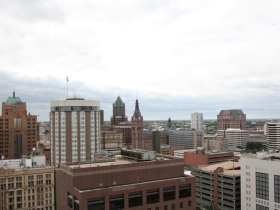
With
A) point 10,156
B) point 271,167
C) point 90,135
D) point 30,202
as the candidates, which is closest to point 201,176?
point 271,167

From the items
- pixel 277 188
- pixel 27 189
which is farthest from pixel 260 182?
pixel 27 189

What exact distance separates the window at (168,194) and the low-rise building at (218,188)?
179ft

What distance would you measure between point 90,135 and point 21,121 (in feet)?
256

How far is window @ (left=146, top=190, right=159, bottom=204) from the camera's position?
63219 millimetres

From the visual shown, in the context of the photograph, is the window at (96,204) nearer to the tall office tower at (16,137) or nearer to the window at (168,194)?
the window at (168,194)

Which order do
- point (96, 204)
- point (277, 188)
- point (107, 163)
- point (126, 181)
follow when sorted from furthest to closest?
1. point (277, 188)
2. point (107, 163)
3. point (126, 181)
4. point (96, 204)

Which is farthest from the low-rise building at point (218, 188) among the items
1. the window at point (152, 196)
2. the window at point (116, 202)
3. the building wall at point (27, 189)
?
the window at point (116, 202)

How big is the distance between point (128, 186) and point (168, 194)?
10.5 metres

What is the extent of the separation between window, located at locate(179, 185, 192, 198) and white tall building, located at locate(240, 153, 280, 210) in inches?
1422

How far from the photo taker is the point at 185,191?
68.3 meters

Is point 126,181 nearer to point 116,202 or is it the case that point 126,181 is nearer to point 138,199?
point 138,199

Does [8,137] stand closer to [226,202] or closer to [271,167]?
[226,202]

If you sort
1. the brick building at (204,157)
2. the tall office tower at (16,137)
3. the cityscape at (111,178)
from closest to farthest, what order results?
the cityscape at (111,178) < the brick building at (204,157) < the tall office tower at (16,137)

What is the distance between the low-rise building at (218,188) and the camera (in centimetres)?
11306
